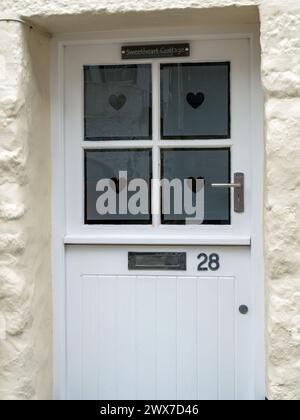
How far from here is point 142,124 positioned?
3.08 metres

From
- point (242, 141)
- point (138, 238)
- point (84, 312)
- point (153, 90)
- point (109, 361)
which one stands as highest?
point (153, 90)

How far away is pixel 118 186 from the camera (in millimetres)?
3127

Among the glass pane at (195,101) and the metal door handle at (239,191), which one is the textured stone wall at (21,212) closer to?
the glass pane at (195,101)

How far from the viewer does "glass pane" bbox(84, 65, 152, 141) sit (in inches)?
121

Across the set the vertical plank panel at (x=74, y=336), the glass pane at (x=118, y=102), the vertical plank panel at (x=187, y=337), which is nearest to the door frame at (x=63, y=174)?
the vertical plank panel at (x=74, y=336)

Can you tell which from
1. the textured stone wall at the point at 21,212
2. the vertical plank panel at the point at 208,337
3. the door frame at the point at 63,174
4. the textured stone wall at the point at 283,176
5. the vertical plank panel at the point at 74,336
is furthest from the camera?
the vertical plank panel at the point at 74,336

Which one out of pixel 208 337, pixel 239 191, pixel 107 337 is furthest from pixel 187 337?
pixel 239 191

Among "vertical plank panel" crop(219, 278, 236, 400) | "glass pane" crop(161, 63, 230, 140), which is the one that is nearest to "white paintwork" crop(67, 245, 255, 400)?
"vertical plank panel" crop(219, 278, 236, 400)

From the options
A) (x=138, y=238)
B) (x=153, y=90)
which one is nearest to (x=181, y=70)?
(x=153, y=90)

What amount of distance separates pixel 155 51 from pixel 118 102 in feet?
1.09

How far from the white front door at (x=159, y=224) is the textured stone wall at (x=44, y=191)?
0.71ft

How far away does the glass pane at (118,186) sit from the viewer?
3096 mm

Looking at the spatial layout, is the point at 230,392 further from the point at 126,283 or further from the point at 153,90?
the point at 153,90
